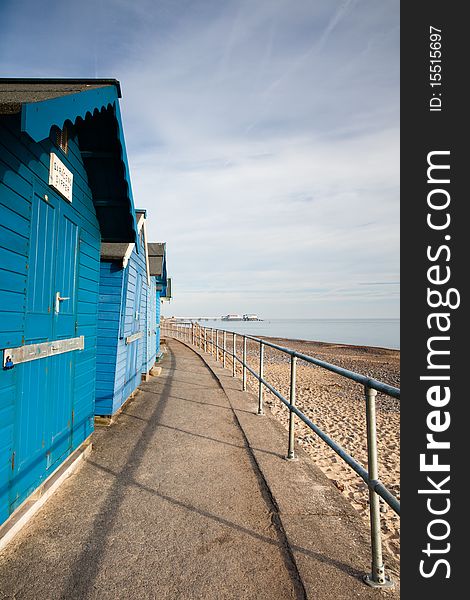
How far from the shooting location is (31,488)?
310cm

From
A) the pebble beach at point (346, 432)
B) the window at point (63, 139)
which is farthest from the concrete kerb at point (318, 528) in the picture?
the window at point (63, 139)

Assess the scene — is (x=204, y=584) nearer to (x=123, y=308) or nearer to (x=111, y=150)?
(x=111, y=150)

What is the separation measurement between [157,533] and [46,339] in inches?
73.8

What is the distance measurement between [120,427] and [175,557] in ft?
11.2

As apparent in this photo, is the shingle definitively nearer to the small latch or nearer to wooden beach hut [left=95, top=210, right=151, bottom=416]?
the small latch

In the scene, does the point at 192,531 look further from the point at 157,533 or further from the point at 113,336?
the point at 113,336

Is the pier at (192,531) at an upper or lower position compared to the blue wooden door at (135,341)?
lower

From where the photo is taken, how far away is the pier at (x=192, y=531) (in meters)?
2.25

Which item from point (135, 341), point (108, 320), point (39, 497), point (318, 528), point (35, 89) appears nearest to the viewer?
point (35, 89)

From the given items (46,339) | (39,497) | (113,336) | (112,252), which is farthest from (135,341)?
(39,497)

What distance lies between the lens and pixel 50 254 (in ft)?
11.1

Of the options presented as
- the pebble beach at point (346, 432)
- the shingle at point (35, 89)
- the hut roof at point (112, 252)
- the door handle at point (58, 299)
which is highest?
the shingle at point (35, 89)

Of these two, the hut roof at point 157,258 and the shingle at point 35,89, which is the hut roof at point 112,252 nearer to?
the shingle at point 35,89

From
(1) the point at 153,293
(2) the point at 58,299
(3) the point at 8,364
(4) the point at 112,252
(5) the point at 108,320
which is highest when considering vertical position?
(4) the point at 112,252
